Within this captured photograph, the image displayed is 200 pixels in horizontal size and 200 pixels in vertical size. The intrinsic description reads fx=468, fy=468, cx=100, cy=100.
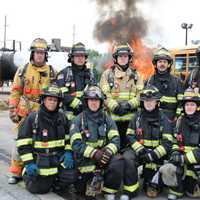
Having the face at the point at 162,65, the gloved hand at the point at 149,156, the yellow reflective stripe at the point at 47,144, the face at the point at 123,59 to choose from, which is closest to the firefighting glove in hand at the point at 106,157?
the gloved hand at the point at 149,156

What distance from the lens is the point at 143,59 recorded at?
65.5 feet

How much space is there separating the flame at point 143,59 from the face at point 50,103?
9893 mm

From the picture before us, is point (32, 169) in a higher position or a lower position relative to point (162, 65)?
lower

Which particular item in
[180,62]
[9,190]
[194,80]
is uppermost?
[180,62]

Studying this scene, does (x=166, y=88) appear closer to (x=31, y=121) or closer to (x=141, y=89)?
(x=141, y=89)

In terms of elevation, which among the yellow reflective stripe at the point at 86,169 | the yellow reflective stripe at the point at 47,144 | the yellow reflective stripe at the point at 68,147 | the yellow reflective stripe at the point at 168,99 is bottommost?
the yellow reflective stripe at the point at 86,169

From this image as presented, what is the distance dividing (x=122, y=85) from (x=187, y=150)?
134 cm

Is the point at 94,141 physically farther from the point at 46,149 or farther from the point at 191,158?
the point at 191,158

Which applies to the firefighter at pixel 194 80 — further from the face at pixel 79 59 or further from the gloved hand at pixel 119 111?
the face at pixel 79 59

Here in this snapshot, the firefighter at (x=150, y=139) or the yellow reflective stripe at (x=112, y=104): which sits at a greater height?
the yellow reflective stripe at (x=112, y=104)

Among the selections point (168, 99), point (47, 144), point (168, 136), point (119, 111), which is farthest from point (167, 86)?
point (47, 144)

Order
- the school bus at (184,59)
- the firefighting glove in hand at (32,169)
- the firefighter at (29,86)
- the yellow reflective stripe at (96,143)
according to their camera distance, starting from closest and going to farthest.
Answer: the firefighting glove in hand at (32,169), the yellow reflective stripe at (96,143), the firefighter at (29,86), the school bus at (184,59)

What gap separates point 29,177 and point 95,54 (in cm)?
2136

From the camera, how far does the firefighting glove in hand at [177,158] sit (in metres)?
5.61
